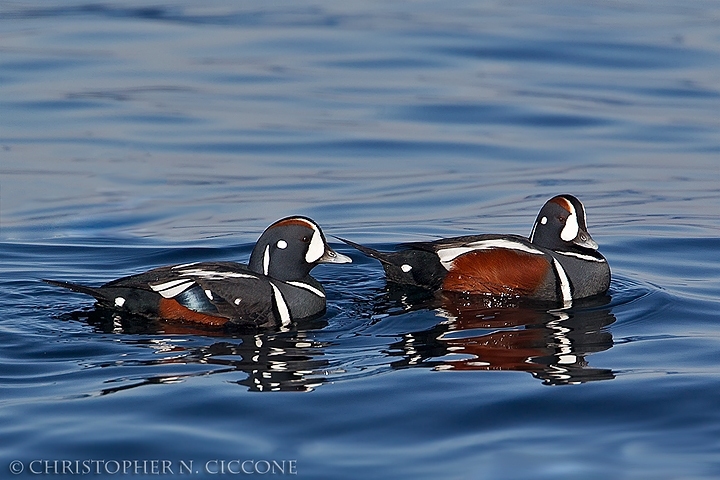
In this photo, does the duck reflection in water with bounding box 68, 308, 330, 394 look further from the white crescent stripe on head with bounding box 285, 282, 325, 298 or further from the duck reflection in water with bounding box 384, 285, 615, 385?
the duck reflection in water with bounding box 384, 285, 615, 385

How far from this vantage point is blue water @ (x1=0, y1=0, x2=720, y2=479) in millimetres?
7098

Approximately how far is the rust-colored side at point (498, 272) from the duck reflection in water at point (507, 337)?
3.9 inches

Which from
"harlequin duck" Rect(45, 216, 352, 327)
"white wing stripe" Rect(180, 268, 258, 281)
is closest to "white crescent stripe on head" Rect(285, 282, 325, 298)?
"harlequin duck" Rect(45, 216, 352, 327)

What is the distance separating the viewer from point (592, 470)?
6.60 metres

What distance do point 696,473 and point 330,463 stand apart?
75.1 inches

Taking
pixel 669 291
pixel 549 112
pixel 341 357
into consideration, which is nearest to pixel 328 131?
pixel 549 112

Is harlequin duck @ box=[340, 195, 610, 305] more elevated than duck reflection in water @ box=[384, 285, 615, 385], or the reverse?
harlequin duck @ box=[340, 195, 610, 305]

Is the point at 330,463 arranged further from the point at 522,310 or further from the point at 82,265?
the point at 82,265

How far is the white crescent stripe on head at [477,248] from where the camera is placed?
34.1 ft

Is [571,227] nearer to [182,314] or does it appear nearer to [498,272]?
[498,272]

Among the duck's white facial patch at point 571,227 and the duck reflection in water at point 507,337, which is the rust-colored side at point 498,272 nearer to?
the duck reflection in water at point 507,337

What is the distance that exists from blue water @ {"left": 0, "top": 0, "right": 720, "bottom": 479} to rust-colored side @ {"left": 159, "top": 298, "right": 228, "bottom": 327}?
152 mm

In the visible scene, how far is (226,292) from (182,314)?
36 centimetres

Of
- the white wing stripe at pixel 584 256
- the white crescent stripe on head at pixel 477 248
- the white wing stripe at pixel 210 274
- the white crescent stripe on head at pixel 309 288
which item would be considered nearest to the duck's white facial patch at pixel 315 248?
the white crescent stripe on head at pixel 309 288
